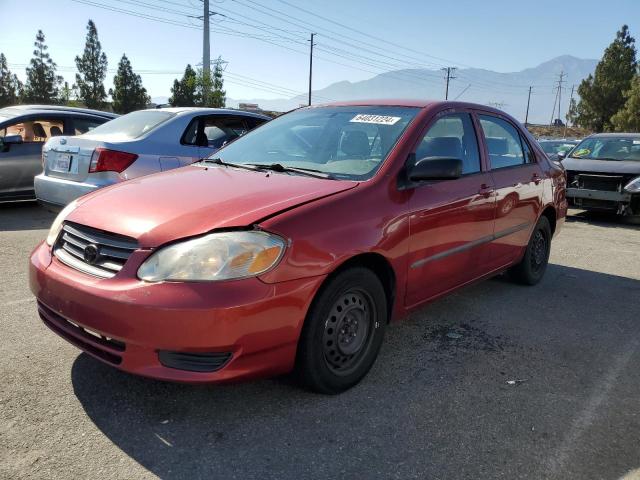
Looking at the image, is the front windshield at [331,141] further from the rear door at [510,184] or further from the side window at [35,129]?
the side window at [35,129]

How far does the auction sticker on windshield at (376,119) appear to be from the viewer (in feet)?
11.8

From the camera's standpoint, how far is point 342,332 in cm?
286

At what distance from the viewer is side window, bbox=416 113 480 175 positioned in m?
3.55

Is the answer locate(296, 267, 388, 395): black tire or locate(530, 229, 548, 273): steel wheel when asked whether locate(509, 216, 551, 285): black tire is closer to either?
locate(530, 229, 548, 273): steel wheel

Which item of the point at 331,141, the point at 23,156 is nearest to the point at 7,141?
the point at 23,156

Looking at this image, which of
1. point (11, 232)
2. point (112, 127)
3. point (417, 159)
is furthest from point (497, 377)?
point (11, 232)

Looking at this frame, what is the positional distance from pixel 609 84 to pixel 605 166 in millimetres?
31449

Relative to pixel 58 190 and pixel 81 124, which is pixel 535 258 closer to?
pixel 58 190

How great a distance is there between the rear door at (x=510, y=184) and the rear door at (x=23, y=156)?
21.3 ft

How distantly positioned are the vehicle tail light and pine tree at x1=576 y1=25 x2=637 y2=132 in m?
37.5

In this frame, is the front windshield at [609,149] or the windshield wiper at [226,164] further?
Answer: the front windshield at [609,149]

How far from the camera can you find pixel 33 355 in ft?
10.5

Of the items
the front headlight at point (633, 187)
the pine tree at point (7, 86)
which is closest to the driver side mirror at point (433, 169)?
the front headlight at point (633, 187)

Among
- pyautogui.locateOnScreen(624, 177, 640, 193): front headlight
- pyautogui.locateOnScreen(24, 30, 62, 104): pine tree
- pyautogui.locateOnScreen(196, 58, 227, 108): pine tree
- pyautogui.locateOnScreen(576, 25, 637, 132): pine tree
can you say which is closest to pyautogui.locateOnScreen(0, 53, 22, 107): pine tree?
pyautogui.locateOnScreen(24, 30, 62, 104): pine tree
